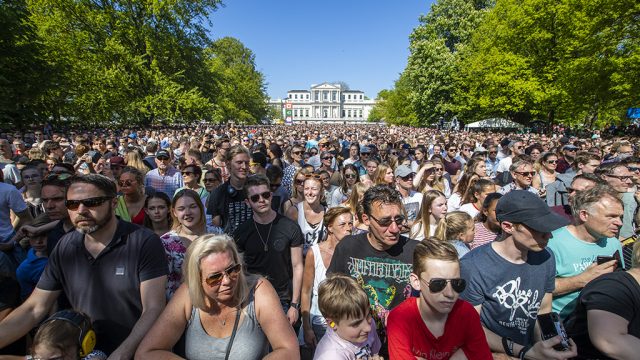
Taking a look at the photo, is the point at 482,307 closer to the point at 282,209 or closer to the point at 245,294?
the point at 245,294

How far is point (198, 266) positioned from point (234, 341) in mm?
437

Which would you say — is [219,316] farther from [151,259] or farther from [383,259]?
[383,259]

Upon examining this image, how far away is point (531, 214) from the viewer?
225 cm

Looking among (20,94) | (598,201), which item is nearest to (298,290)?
(598,201)

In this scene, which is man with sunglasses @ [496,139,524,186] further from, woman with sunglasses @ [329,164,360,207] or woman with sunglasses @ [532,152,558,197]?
woman with sunglasses @ [329,164,360,207]

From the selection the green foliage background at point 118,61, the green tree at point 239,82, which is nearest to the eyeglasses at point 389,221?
the green foliage background at point 118,61

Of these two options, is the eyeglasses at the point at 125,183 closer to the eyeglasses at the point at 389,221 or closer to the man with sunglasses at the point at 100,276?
the man with sunglasses at the point at 100,276

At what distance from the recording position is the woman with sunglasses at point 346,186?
595 cm

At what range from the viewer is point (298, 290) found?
3.26 m

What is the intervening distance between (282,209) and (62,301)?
9.25ft

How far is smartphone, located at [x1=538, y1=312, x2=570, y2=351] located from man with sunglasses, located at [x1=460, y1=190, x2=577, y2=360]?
0.66 ft

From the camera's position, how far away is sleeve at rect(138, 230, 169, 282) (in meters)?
2.27

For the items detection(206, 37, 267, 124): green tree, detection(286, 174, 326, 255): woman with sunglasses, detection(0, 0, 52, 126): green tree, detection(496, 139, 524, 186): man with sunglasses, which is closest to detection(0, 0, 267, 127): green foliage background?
detection(0, 0, 52, 126): green tree

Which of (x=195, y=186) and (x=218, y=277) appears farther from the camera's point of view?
(x=195, y=186)
